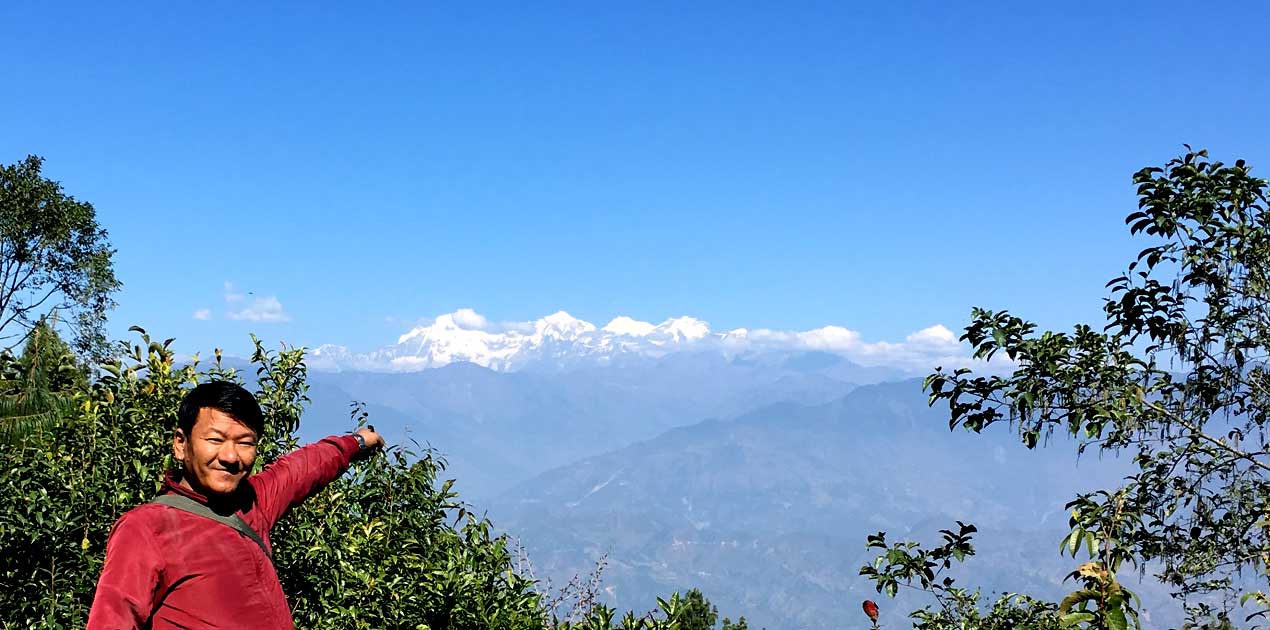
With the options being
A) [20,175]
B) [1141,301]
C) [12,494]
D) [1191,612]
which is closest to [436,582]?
[12,494]

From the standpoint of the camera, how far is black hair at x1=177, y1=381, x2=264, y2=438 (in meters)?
3.26

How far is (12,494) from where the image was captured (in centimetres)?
517

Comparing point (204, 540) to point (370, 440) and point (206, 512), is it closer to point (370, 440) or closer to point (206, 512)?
point (206, 512)

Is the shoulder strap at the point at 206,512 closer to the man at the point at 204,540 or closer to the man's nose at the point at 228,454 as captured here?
the man at the point at 204,540

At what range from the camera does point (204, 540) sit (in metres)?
3.17

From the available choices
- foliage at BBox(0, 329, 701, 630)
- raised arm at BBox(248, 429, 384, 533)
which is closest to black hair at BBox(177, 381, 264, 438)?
raised arm at BBox(248, 429, 384, 533)

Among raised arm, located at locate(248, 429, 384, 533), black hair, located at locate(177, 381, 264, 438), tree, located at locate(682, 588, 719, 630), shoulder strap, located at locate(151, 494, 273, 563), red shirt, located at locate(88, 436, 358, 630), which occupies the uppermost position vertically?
black hair, located at locate(177, 381, 264, 438)

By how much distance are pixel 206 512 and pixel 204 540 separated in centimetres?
12

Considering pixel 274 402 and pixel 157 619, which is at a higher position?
pixel 274 402

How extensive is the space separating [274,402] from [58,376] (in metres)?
2.81

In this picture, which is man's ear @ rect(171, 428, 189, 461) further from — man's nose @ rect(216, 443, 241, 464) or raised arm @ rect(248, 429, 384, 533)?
raised arm @ rect(248, 429, 384, 533)

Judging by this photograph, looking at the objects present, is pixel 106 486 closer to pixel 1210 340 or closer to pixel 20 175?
pixel 1210 340

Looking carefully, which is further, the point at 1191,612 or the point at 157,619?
the point at 1191,612

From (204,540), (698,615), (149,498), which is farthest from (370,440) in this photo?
(698,615)
